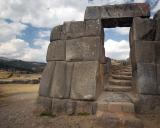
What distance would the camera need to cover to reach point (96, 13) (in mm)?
6547

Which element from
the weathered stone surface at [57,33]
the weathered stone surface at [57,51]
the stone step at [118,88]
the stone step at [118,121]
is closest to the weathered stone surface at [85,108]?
the stone step at [118,121]

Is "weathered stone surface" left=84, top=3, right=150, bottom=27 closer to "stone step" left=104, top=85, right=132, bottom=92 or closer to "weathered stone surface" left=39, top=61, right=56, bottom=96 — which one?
"weathered stone surface" left=39, top=61, right=56, bottom=96

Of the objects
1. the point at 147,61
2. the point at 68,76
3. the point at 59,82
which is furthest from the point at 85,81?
the point at 147,61

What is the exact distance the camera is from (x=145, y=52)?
19.5 feet

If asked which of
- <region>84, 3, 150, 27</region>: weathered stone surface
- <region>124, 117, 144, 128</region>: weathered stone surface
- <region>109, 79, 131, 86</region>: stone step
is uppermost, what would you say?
<region>84, 3, 150, 27</region>: weathered stone surface

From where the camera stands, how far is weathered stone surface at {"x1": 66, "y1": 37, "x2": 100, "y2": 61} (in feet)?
20.5

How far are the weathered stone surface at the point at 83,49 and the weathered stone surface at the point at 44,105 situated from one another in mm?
1333

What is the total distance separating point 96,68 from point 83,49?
2.30 feet

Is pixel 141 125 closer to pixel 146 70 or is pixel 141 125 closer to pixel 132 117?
pixel 132 117

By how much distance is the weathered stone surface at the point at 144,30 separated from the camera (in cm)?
604

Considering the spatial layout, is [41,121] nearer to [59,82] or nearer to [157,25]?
[59,82]

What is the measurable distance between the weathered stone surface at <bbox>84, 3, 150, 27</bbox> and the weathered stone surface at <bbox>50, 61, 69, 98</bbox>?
158 centimetres

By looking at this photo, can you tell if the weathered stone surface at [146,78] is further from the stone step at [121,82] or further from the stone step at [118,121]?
the stone step at [121,82]

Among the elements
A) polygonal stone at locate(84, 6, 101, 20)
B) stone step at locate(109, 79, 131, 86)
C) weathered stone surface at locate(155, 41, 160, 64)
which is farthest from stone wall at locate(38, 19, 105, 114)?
weathered stone surface at locate(155, 41, 160, 64)
